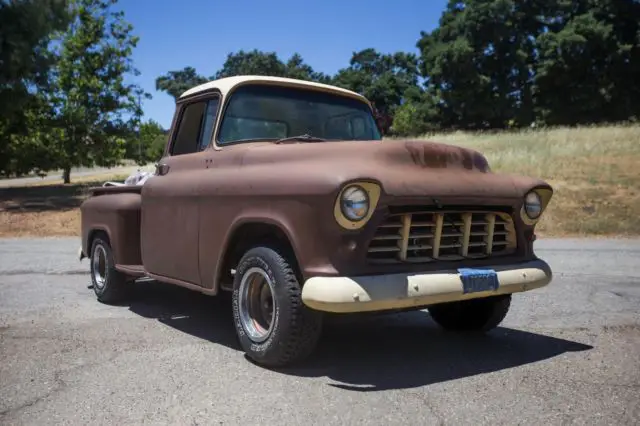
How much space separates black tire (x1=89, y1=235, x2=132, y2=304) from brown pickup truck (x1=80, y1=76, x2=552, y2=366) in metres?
0.66

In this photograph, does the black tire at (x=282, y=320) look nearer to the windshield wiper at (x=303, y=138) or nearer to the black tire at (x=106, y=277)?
the windshield wiper at (x=303, y=138)

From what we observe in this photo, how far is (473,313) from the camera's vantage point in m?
4.75

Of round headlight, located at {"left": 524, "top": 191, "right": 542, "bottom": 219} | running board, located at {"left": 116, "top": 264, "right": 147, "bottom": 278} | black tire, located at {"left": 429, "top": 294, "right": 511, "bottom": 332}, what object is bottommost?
black tire, located at {"left": 429, "top": 294, "right": 511, "bottom": 332}

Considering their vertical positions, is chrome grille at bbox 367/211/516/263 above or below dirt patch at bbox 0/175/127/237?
above

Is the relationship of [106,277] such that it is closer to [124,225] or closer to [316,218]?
[124,225]

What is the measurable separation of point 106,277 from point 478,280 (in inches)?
152

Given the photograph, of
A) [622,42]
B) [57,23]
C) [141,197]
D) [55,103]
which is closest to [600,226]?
[141,197]

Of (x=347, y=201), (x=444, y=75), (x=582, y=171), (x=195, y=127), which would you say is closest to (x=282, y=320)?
(x=347, y=201)

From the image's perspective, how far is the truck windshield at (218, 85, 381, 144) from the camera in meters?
4.66

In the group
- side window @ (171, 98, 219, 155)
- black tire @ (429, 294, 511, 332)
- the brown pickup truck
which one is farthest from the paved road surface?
side window @ (171, 98, 219, 155)

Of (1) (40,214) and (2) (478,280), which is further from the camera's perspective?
(1) (40,214)

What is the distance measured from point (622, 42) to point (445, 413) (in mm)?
50305

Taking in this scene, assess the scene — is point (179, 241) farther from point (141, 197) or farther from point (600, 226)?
point (600, 226)

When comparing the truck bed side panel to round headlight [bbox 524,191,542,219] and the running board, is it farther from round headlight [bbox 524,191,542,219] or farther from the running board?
round headlight [bbox 524,191,542,219]
